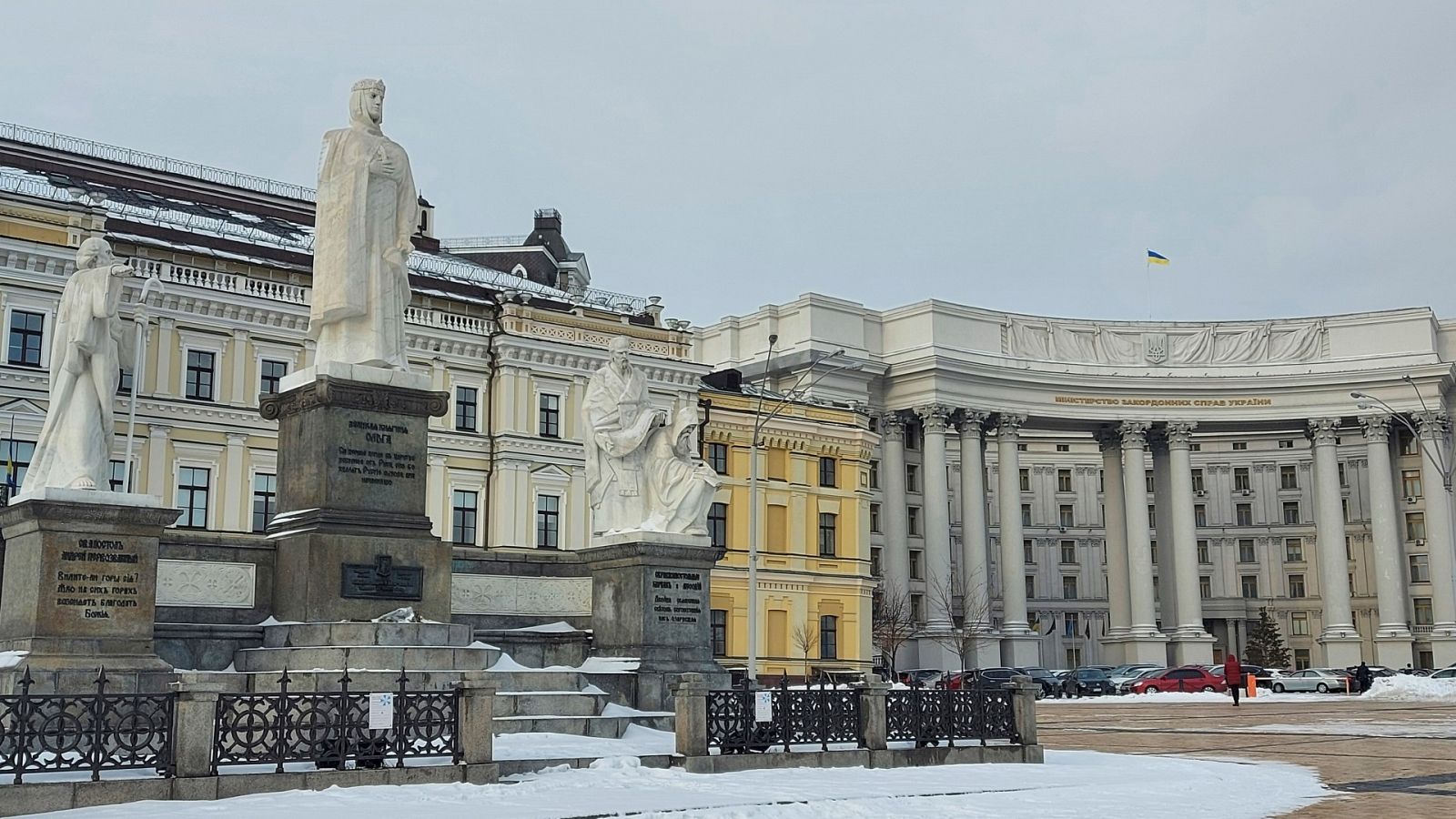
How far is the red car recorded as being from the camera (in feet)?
202

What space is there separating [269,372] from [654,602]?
35.8m

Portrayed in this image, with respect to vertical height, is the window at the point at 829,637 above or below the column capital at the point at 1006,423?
below

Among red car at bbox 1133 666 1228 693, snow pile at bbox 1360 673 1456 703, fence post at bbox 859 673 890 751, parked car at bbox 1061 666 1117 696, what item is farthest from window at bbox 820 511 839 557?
fence post at bbox 859 673 890 751

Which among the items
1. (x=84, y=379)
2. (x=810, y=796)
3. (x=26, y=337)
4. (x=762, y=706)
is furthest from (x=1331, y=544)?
(x=84, y=379)

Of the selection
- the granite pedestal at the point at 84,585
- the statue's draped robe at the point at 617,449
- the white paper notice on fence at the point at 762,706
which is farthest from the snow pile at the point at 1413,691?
the granite pedestal at the point at 84,585

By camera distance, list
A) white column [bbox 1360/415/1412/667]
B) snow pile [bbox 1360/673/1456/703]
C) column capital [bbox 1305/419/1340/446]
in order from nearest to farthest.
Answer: snow pile [bbox 1360/673/1456/703] < white column [bbox 1360/415/1412/667] < column capital [bbox 1305/419/1340/446]

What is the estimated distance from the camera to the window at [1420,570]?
10912 cm

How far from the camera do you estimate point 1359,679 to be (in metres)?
64.9

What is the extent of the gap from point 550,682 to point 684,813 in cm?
564

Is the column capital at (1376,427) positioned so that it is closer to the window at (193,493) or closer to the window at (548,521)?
the window at (548,521)

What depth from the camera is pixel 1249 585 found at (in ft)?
381

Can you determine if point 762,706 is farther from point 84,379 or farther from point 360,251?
point 84,379

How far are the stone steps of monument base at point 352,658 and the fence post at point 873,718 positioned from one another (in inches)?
172

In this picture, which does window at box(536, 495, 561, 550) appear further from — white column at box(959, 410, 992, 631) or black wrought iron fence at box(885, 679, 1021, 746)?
black wrought iron fence at box(885, 679, 1021, 746)
